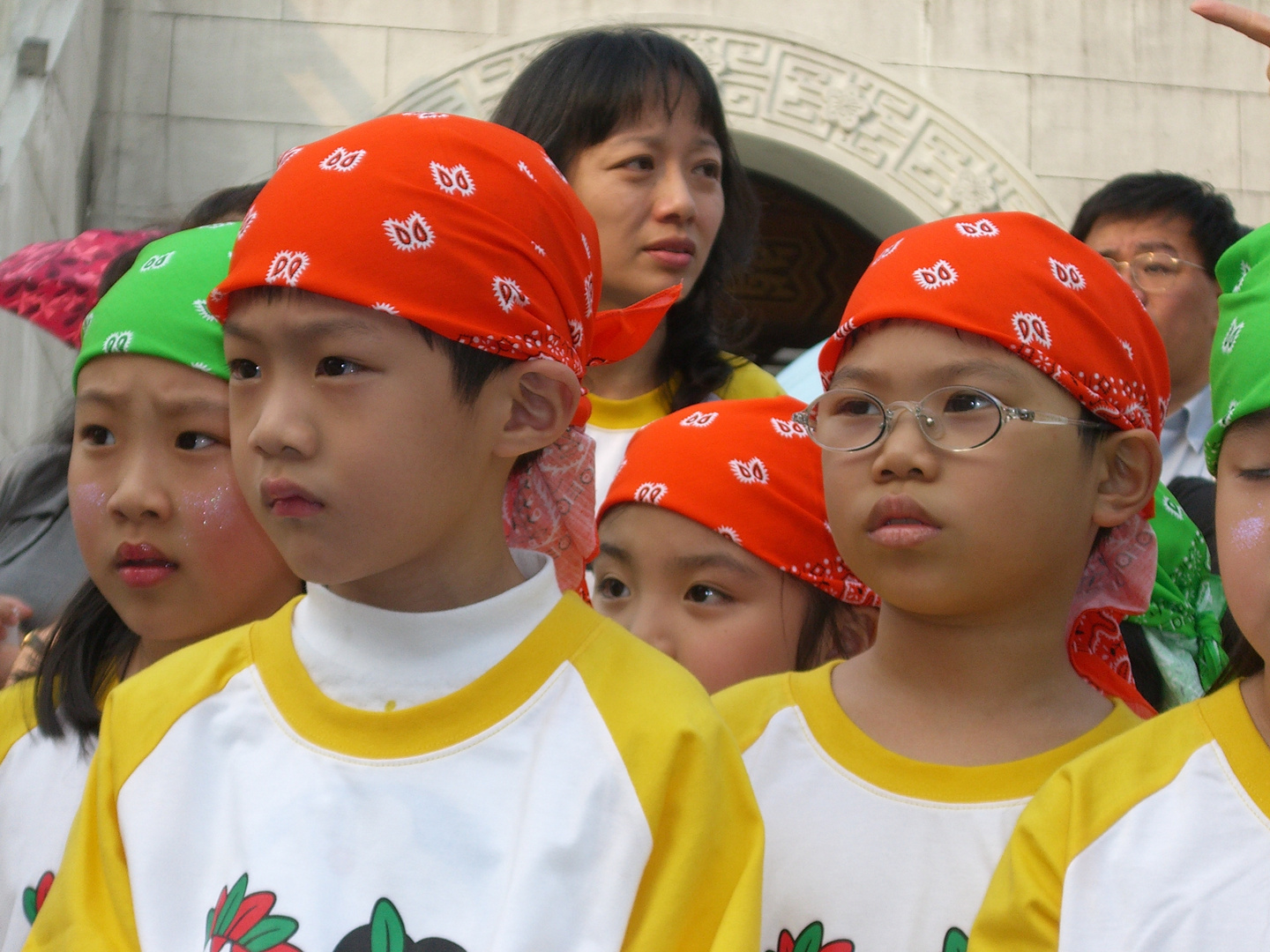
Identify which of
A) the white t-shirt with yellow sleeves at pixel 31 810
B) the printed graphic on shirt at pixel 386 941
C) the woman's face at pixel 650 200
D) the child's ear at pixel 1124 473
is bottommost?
the printed graphic on shirt at pixel 386 941

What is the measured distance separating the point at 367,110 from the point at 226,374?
3782mm

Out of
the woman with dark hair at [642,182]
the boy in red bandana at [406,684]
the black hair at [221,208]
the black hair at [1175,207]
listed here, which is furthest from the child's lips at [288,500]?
the black hair at [1175,207]

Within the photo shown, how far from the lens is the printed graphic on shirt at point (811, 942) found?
1.74m

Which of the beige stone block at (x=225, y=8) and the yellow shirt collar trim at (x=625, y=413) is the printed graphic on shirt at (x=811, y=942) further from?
the beige stone block at (x=225, y=8)

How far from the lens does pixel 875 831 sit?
5.94 feet

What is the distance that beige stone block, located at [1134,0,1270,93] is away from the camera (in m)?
6.08

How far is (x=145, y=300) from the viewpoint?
2.12 meters

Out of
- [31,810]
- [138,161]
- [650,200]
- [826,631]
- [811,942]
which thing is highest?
[138,161]

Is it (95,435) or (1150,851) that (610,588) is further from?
(1150,851)

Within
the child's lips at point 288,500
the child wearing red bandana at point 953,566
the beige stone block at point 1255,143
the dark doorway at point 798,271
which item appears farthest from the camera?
Answer: the dark doorway at point 798,271

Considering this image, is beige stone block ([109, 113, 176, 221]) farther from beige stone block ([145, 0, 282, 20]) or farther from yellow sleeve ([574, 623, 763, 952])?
yellow sleeve ([574, 623, 763, 952])

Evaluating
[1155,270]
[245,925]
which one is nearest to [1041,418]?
[245,925]

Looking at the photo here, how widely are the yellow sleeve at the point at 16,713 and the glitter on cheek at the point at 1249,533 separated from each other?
1.66 metres

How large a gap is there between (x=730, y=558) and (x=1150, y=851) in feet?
3.48
